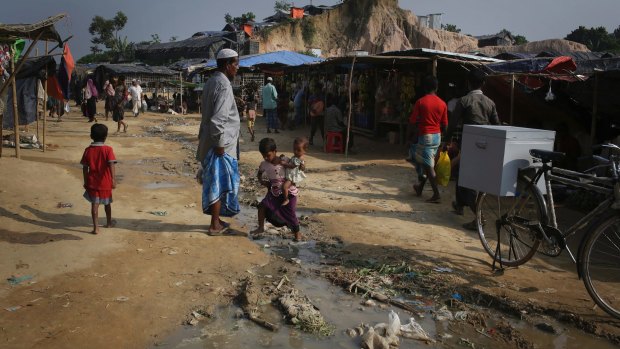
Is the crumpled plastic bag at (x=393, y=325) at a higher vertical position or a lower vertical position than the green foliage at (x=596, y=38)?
lower

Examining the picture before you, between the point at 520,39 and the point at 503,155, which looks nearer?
the point at 503,155

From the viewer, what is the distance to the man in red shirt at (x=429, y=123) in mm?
7285

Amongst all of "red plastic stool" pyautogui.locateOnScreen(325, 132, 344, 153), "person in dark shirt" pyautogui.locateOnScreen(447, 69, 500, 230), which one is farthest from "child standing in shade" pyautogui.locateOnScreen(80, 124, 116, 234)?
"red plastic stool" pyautogui.locateOnScreen(325, 132, 344, 153)

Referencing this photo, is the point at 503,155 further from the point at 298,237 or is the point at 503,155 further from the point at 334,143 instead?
the point at 334,143

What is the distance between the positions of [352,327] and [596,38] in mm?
49353

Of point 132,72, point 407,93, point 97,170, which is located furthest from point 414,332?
point 132,72

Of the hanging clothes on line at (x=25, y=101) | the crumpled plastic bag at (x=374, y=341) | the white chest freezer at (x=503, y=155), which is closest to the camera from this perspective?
the crumpled plastic bag at (x=374, y=341)

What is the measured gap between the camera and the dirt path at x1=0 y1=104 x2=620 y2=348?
3.48 meters

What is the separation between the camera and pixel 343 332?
11.4 feet

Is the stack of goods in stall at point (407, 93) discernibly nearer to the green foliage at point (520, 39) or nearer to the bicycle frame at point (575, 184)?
the bicycle frame at point (575, 184)

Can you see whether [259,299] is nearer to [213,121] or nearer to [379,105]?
[213,121]

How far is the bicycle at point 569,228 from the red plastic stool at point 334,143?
7.95 metres

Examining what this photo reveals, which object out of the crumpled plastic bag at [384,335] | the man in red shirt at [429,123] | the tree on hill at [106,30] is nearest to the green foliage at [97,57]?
the tree on hill at [106,30]

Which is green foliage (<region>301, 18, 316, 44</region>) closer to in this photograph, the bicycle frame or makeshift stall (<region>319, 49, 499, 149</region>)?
makeshift stall (<region>319, 49, 499, 149</region>)
